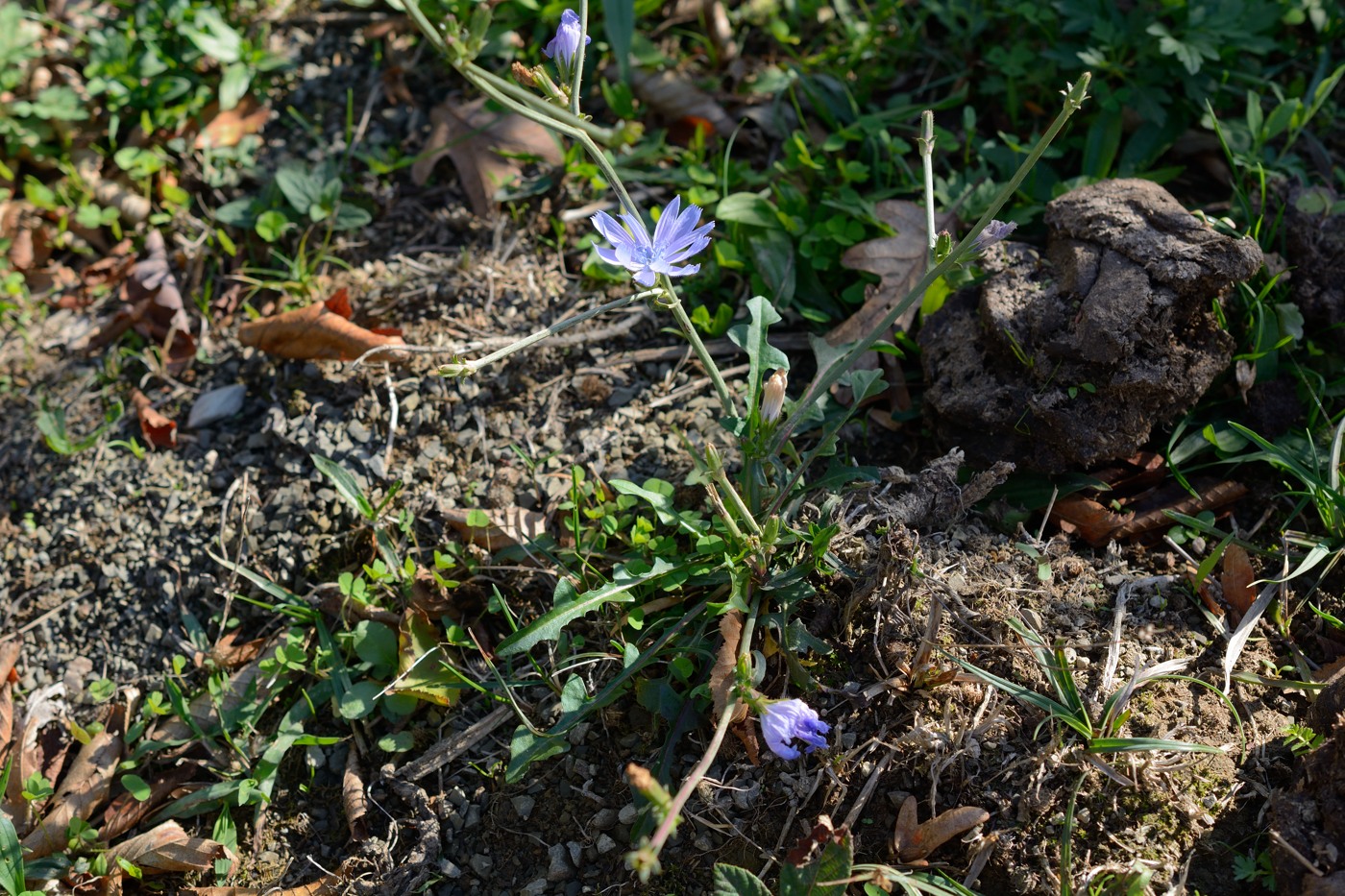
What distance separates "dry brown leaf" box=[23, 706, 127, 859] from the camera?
230cm

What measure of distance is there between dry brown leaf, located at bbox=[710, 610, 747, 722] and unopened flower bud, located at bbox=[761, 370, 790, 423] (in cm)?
43

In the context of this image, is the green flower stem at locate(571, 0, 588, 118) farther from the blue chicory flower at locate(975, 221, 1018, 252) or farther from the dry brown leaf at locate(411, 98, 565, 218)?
the dry brown leaf at locate(411, 98, 565, 218)

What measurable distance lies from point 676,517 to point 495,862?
816 mm

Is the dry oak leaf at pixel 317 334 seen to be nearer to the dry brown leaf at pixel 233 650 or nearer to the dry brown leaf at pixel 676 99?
the dry brown leaf at pixel 233 650

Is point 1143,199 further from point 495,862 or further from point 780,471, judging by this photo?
point 495,862

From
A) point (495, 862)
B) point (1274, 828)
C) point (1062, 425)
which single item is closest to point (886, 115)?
point (1062, 425)

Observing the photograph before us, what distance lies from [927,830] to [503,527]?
1159 millimetres

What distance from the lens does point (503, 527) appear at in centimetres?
242

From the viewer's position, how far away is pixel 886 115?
117 inches

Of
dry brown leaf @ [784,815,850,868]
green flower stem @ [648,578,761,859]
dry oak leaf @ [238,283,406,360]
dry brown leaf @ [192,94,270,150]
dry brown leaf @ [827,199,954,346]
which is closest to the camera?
green flower stem @ [648,578,761,859]

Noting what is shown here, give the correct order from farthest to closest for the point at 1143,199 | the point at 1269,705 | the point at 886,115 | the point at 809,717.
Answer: the point at 886,115 < the point at 1143,199 < the point at 1269,705 < the point at 809,717

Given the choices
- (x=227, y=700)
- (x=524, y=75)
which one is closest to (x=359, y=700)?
(x=227, y=700)

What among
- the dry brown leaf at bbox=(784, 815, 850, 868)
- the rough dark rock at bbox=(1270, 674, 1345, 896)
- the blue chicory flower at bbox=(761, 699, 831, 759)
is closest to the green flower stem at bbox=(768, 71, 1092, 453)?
the blue chicory flower at bbox=(761, 699, 831, 759)

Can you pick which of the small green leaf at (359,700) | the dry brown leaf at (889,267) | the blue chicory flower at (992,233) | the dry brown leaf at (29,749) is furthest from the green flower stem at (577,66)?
the dry brown leaf at (29,749)
